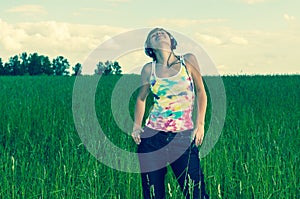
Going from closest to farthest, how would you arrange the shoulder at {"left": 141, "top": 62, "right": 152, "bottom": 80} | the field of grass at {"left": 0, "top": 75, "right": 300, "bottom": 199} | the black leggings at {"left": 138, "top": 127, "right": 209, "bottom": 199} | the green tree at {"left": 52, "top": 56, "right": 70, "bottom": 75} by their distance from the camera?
the black leggings at {"left": 138, "top": 127, "right": 209, "bottom": 199} → the shoulder at {"left": 141, "top": 62, "right": 152, "bottom": 80} → the field of grass at {"left": 0, "top": 75, "right": 300, "bottom": 199} → the green tree at {"left": 52, "top": 56, "right": 70, "bottom": 75}

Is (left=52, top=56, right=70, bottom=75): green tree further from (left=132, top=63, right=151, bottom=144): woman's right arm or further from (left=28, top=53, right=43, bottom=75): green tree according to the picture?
A: (left=132, top=63, right=151, bottom=144): woman's right arm

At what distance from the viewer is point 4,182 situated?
4012 millimetres

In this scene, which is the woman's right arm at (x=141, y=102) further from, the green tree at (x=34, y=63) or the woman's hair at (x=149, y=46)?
the green tree at (x=34, y=63)

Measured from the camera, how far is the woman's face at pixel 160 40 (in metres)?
3.18

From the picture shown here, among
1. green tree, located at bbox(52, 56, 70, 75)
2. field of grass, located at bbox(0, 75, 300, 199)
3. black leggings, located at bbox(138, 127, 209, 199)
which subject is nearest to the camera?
black leggings, located at bbox(138, 127, 209, 199)

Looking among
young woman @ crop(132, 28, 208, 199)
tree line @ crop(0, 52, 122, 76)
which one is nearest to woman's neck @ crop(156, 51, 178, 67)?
young woman @ crop(132, 28, 208, 199)

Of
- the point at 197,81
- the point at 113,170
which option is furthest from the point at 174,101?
the point at 113,170

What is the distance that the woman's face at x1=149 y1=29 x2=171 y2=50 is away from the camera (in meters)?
3.18

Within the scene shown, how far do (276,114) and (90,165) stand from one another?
4602mm

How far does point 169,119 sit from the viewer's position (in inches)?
124

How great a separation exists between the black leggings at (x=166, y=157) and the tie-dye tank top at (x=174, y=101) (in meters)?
0.06

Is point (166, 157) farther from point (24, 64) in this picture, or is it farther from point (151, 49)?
point (24, 64)

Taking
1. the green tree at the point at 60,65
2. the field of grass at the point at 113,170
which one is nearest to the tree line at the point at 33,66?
the green tree at the point at 60,65

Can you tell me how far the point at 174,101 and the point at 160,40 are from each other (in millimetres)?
422
